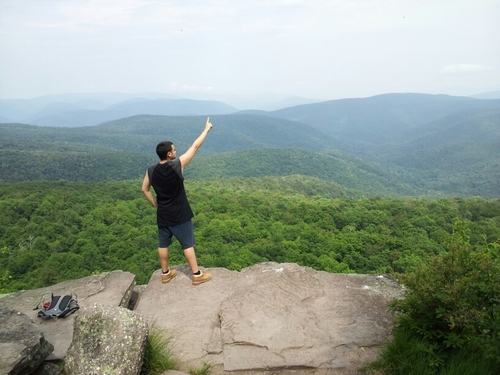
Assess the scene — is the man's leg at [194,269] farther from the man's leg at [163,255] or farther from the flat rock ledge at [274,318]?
the man's leg at [163,255]

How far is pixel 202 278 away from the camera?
553cm

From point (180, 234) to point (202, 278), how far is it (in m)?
0.87

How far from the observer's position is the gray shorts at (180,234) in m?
5.22

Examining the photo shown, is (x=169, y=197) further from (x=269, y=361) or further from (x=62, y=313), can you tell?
(x=269, y=361)

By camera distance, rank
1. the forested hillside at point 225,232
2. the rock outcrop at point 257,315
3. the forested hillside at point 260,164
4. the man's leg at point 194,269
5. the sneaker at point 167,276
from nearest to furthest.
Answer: the rock outcrop at point 257,315, the man's leg at point 194,269, the sneaker at point 167,276, the forested hillside at point 225,232, the forested hillside at point 260,164

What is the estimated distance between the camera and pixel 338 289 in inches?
211

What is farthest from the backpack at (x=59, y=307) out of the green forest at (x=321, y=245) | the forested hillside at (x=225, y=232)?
the forested hillside at (x=225, y=232)

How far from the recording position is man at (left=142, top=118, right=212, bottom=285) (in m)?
4.85

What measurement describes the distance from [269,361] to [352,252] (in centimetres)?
1987

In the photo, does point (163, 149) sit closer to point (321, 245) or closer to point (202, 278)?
point (202, 278)

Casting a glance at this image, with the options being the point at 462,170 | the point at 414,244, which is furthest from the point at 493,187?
the point at 414,244

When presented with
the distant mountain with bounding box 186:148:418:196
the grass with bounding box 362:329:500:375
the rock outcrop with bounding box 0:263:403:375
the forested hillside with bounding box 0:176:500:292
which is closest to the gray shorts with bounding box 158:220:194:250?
the rock outcrop with bounding box 0:263:403:375

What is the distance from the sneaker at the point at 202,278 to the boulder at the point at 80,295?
3.64 feet

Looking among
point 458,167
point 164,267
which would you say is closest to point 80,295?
point 164,267
